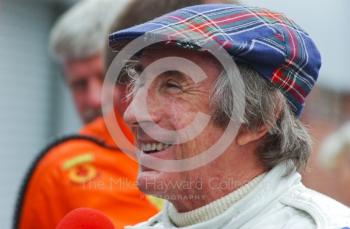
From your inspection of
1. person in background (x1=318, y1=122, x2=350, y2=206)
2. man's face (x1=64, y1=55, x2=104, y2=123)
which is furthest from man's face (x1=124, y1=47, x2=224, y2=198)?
person in background (x1=318, y1=122, x2=350, y2=206)

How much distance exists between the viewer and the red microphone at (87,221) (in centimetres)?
208

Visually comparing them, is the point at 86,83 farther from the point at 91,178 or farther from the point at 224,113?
the point at 224,113

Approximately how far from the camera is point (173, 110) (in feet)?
7.11

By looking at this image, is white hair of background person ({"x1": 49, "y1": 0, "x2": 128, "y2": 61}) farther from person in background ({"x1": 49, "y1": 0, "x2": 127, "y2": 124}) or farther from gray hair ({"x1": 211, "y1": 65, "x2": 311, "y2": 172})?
gray hair ({"x1": 211, "y1": 65, "x2": 311, "y2": 172})

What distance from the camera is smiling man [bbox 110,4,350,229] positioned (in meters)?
2.10

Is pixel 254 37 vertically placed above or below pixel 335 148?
above

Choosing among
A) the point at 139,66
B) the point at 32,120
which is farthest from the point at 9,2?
the point at 139,66

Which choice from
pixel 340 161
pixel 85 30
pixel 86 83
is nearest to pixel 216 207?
pixel 85 30

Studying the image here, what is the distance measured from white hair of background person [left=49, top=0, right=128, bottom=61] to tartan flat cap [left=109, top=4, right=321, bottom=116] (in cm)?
145

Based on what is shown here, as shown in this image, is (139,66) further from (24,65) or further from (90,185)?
(24,65)

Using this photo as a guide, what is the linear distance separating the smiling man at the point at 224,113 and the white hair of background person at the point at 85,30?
1437 mm

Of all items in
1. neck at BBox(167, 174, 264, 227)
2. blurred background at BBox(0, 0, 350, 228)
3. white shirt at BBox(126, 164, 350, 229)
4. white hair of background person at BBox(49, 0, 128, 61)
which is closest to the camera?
white shirt at BBox(126, 164, 350, 229)

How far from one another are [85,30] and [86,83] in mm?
321

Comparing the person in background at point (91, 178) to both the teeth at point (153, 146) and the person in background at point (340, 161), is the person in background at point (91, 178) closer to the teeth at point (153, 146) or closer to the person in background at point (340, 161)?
the teeth at point (153, 146)
